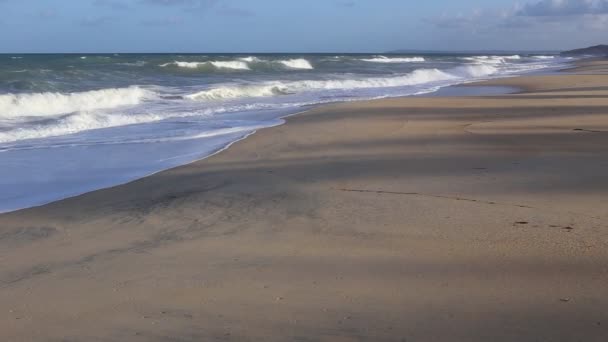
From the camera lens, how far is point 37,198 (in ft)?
26.8

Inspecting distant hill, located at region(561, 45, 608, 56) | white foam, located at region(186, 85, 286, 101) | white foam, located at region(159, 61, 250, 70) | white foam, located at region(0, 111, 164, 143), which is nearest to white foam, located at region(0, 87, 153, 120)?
white foam, located at region(186, 85, 286, 101)

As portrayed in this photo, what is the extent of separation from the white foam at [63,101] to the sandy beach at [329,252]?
12.1 m

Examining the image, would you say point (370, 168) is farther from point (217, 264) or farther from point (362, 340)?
point (362, 340)

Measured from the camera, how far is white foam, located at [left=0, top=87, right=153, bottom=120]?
2014 centimetres

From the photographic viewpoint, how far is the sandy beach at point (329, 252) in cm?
398

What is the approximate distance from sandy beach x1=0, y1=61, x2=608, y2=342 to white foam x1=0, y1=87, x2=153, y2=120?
12068 mm

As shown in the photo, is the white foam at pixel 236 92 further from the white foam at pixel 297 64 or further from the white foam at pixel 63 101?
the white foam at pixel 297 64

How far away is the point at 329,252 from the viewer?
5320 mm

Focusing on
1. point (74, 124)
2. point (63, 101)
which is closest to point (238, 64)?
point (63, 101)

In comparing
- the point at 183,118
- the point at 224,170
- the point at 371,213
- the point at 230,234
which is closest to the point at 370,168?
the point at 224,170

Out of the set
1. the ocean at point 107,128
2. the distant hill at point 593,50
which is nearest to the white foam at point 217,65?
the ocean at point 107,128

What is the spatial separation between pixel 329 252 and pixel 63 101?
19222mm

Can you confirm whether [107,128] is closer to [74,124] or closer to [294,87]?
[74,124]

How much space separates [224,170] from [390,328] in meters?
5.52
